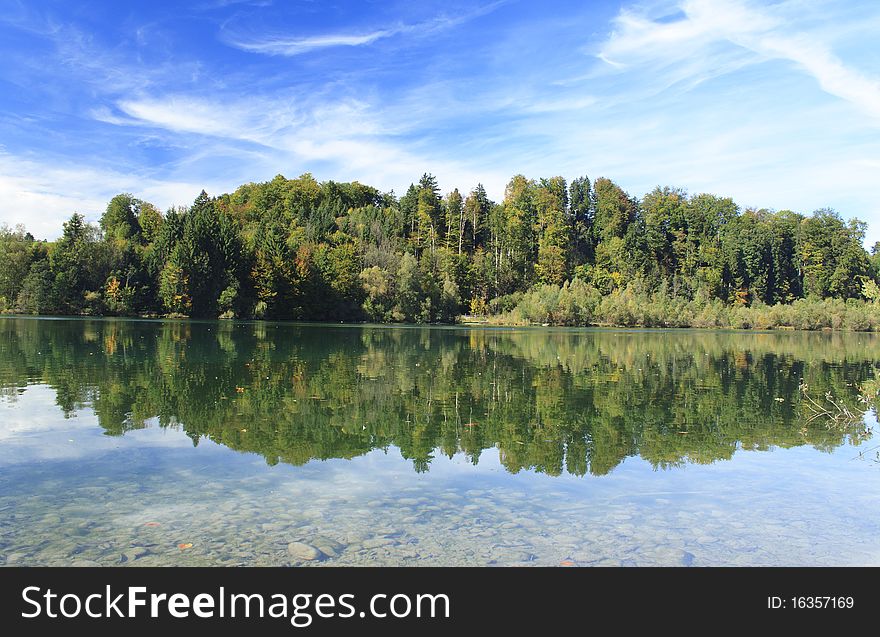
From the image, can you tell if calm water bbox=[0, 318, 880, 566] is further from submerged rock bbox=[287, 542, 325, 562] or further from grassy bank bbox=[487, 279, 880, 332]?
grassy bank bbox=[487, 279, 880, 332]

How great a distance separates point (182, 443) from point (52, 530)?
12.8ft

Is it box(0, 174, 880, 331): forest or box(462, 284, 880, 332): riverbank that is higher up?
box(0, 174, 880, 331): forest

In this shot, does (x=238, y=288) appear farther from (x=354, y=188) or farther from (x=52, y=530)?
(x=52, y=530)

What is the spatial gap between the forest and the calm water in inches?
2413

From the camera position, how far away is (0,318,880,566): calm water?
5887mm

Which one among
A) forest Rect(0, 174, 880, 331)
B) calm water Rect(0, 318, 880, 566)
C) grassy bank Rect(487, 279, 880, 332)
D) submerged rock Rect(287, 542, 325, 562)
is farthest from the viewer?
grassy bank Rect(487, 279, 880, 332)

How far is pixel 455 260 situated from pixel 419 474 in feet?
289

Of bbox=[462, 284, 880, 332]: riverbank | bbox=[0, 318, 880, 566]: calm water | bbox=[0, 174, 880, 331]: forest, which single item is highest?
bbox=[0, 174, 880, 331]: forest

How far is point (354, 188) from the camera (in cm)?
12581

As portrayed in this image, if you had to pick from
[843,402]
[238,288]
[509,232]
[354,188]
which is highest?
[354,188]

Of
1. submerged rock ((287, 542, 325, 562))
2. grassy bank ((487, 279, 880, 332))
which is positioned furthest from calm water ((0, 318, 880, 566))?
grassy bank ((487, 279, 880, 332))

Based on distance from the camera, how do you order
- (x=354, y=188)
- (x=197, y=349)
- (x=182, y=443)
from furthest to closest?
(x=354, y=188) → (x=197, y=349) → (x=182, y=443)

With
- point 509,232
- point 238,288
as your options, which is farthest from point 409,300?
point 509,232
